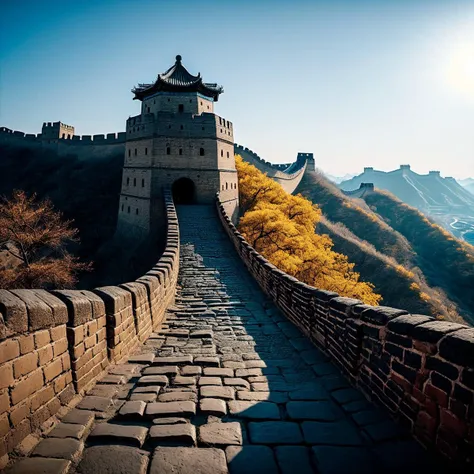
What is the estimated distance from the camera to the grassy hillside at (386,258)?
82.6 ft

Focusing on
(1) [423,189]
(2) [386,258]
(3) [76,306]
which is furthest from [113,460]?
(1) [423,189]

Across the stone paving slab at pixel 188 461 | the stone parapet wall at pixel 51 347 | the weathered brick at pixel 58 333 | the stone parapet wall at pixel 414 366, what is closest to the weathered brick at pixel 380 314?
the stone parapet wall at pixel 414 366

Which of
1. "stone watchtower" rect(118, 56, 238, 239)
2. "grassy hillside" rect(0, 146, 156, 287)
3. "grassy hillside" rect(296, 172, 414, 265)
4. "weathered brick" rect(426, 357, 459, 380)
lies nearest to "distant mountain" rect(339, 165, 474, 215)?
"grassy hillside" rect(296, 172, 414, 265)

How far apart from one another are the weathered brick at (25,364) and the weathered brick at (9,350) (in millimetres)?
58

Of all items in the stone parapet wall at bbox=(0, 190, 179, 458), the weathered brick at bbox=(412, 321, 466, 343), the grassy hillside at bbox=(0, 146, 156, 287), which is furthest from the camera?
the grassy hillside at bbox=(0, 146, 156, 287)

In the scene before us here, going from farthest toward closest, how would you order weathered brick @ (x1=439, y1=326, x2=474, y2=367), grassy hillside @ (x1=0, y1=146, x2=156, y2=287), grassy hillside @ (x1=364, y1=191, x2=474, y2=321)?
grassy hillside @ (x1=364, y1=191, x2=474, y2=321) → grassy hillside @ (x1=0, y1=146, x2=156, y2=287) → weathered brick @ (x1=439, y1=326, x2=474, y2=367)

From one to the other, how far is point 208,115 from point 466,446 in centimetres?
2007

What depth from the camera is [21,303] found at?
7.90 feet

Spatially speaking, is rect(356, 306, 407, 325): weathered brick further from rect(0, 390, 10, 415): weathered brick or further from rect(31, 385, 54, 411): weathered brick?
rect(0, 390, 10, 415): weathered brick

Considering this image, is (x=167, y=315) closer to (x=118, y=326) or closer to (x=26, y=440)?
(x=118, y=326)

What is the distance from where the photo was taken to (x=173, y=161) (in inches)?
773

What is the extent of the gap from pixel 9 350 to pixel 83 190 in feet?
93.0

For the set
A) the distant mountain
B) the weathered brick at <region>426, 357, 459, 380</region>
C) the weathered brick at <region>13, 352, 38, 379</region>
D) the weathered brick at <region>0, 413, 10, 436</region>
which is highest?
the distant mountain

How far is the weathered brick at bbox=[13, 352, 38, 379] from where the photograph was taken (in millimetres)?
2352
